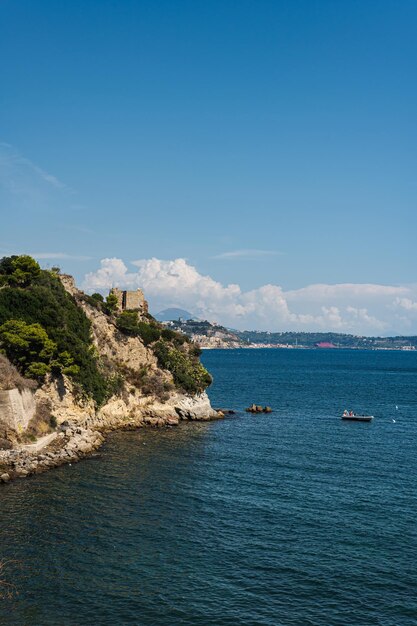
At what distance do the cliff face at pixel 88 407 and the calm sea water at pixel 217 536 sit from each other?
11.4 feet

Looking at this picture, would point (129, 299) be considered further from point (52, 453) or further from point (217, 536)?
point (217, 536)

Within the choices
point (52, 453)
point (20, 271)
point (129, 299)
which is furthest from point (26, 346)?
point (129, 299)

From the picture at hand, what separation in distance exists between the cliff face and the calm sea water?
3.49m

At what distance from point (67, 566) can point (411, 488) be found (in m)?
30.7

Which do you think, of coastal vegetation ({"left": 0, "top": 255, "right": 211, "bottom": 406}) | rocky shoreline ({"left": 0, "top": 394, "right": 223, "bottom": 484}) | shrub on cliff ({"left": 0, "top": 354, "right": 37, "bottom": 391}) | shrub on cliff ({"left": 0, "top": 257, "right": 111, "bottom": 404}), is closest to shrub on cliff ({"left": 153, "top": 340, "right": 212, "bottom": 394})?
coastal vegetation ({"left": 0, "top": 255, "right": 211, "bottom": 406})

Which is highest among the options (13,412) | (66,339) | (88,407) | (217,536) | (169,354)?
(66,339)

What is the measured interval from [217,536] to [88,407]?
36.1 m

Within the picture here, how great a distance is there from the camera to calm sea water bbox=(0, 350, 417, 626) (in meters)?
28.7

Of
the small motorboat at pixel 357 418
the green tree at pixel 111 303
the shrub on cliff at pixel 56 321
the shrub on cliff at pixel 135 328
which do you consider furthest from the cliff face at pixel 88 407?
the small motorboat at pixel 357 418

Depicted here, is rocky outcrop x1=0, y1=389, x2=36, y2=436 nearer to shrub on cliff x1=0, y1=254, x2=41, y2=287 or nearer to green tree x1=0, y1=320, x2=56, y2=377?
green tree x1=0, y1=320, x2=56, y2=377

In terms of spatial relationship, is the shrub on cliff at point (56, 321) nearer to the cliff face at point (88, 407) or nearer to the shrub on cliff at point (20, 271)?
the shrub on cliff at point (20, 271)

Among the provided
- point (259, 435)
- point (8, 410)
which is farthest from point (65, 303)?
point (259, 435)

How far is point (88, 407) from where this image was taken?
7000 cm

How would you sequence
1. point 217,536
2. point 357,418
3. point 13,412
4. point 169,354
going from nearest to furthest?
1. point 217,536
2. point 13,412
3. point 357,418
4. point 169,354
